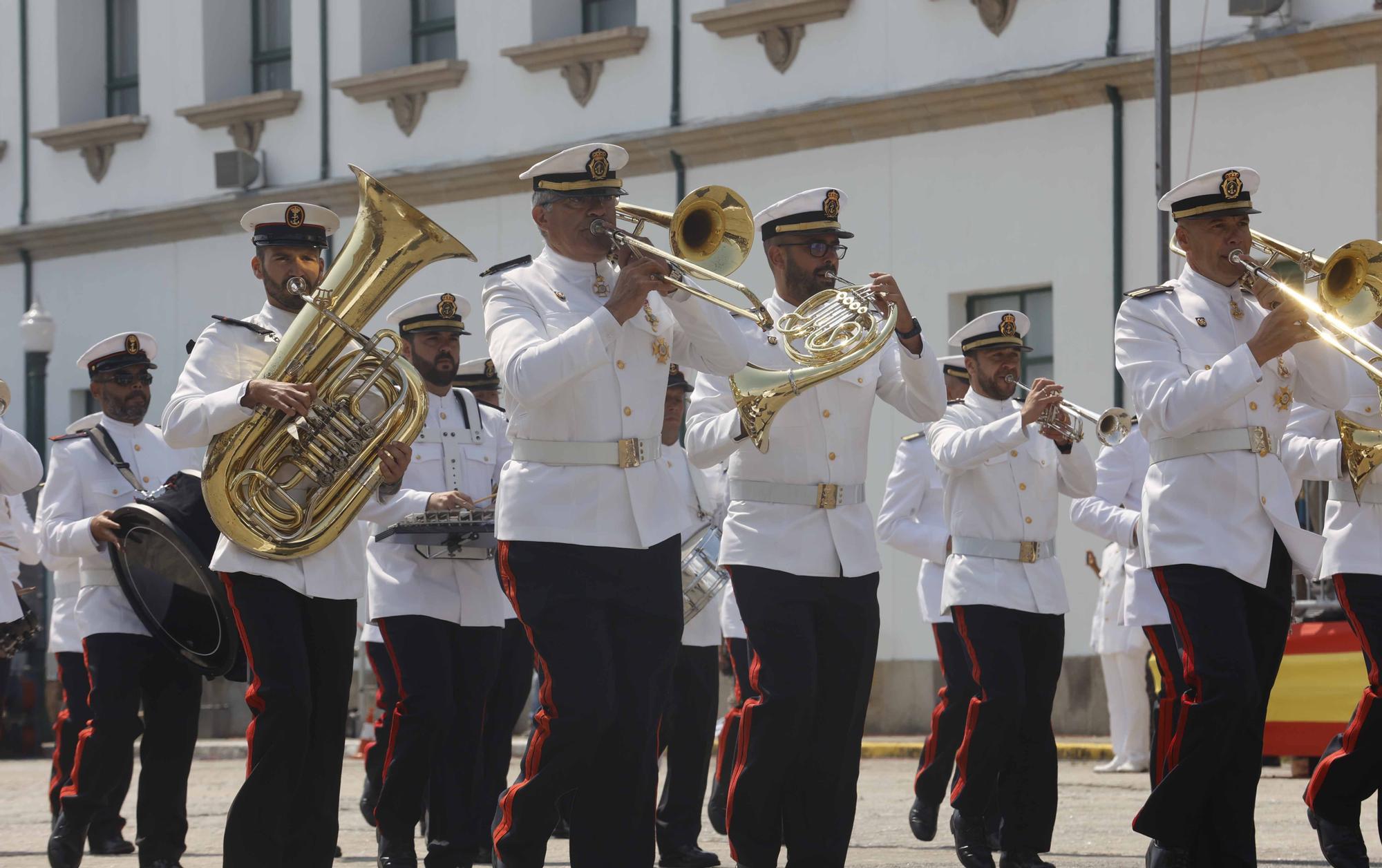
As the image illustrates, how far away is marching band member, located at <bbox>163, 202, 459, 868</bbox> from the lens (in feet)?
26.9

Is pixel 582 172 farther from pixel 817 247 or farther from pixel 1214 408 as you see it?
pixel 1214 408

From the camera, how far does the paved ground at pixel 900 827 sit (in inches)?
417

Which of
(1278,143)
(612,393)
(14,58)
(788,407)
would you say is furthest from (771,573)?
(14,58)

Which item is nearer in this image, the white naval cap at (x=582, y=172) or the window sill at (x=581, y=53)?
the white naval cap at (x=582, y=172)

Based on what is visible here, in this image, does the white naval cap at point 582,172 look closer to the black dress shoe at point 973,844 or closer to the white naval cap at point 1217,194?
the white naval cap at point 1217,194


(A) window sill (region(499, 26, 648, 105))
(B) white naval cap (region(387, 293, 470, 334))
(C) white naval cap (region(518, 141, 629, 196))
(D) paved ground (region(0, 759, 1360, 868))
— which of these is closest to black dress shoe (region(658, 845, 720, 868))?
(D) paved ground (region(0, 759, 1360, 868))

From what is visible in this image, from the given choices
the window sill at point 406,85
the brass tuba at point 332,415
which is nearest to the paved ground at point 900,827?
the brass tuba at point 332,415

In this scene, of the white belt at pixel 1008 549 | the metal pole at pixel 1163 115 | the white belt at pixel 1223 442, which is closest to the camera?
the white belt at pixel 1223 442

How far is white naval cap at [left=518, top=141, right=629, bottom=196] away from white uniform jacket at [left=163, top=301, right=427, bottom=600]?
4.26 ft

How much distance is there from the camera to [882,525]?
491 inches

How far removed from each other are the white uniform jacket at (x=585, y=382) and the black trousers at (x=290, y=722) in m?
0.98

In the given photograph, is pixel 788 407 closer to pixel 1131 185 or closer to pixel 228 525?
pixel 228 525

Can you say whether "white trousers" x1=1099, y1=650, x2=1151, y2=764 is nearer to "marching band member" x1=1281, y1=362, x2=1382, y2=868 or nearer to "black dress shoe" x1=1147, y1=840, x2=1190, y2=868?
"marching band member" x1=1281, y1=362, x2=1382, y2=868

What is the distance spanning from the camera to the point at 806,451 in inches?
348
